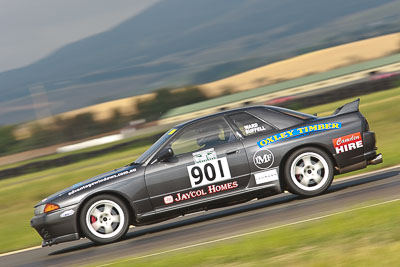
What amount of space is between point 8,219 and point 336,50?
296 ft

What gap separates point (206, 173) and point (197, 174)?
12cm

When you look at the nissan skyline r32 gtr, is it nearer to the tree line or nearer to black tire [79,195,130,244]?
black tire [79,195,130,244]

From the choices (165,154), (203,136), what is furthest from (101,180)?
(203,136)

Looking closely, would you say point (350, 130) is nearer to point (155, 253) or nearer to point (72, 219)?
point (155, 253)

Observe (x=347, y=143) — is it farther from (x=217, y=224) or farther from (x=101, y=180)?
(x=101, y=180)

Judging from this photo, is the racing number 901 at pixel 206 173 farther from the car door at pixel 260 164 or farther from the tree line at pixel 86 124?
the tree line at pixel 86 124

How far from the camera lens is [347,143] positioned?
8.38 metres

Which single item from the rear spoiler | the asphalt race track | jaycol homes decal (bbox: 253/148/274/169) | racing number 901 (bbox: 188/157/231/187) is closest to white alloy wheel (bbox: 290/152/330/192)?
the asphalt race track

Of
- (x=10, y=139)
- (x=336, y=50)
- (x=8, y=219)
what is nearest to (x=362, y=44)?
(x=336, y=50)

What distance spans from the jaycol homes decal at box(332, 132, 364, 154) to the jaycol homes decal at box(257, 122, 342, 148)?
7.3 inches

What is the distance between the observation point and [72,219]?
7957 mm

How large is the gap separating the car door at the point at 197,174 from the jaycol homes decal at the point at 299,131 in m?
0.36

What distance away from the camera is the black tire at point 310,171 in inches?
325

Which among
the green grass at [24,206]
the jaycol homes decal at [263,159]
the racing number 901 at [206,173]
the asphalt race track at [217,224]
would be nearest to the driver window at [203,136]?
the racing number 901 at [206,173]
